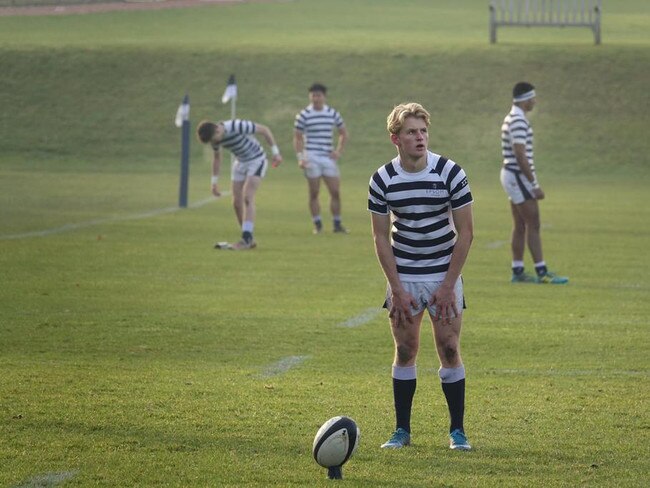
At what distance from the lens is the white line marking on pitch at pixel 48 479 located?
6457mm

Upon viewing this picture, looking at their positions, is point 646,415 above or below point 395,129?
below

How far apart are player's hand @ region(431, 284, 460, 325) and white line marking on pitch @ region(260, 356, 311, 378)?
99.1 inches

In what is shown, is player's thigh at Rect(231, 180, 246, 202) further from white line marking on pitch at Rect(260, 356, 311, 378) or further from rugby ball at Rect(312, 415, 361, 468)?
rugby ball at Rect(312, 415, 361, 468)

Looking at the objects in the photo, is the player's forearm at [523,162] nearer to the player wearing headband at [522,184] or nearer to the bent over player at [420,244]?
the player wearing headband at [522,184]

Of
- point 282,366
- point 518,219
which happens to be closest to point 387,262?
point 282,366

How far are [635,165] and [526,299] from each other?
88.0ft

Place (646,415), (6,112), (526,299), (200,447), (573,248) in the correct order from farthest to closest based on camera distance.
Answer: (6,112), (573,248), (526,299), (646,415), (200,447)

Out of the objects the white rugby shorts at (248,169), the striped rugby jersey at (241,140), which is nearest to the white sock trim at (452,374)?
the striped rugby jersey at (241,140)

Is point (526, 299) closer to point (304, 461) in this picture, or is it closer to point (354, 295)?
point (354, 295)

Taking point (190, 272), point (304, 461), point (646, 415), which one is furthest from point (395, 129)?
point (190, 272)

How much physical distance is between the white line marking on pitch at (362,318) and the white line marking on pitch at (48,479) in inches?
221

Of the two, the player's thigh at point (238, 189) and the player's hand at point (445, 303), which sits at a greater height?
the player's hand at point (445, 303)

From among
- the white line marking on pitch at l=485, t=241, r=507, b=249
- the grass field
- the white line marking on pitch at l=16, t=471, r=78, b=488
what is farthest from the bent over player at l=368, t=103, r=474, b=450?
the white line marking on pitch at l=485, t=241, r=507, b=249

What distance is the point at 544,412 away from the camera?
837 cm
